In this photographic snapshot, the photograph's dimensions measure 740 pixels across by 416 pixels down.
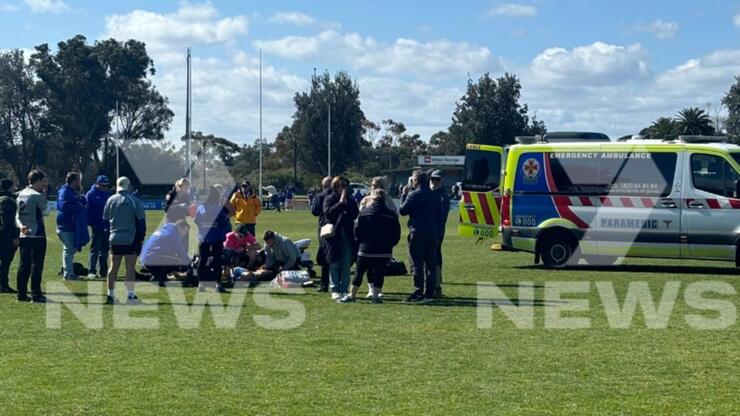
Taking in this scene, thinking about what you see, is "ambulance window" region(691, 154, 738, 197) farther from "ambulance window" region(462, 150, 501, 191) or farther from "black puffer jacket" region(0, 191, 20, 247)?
"black puffer jacket" region(0, 191, 20, 247)

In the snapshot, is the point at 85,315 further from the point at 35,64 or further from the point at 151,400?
the point at 35,64

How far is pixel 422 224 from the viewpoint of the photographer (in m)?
14.1

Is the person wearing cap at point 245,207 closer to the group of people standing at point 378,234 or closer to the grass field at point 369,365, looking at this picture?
the group of people standing at point 378,234

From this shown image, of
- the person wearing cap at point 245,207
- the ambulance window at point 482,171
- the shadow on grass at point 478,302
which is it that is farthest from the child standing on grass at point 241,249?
the ambulance window at point 482,171

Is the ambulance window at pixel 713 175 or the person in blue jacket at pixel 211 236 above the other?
the ambulance window at pixel 713 175

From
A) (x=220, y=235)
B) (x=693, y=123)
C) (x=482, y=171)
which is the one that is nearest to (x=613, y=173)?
(x=482, y=171)

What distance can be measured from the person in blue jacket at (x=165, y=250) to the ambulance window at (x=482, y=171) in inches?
330

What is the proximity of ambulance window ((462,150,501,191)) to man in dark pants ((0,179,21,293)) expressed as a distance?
34.8 ft

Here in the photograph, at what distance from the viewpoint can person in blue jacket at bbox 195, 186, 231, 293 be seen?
1516cm

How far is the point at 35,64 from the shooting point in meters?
97.1

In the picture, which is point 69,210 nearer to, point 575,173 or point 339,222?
point 339,222

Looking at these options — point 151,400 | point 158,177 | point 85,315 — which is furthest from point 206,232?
point 158,177

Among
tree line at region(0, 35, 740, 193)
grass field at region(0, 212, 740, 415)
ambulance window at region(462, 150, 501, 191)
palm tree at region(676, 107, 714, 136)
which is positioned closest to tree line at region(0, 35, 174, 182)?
tree line at region(0, 35, 740, 193)

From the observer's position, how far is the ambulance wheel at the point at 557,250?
19703mm
